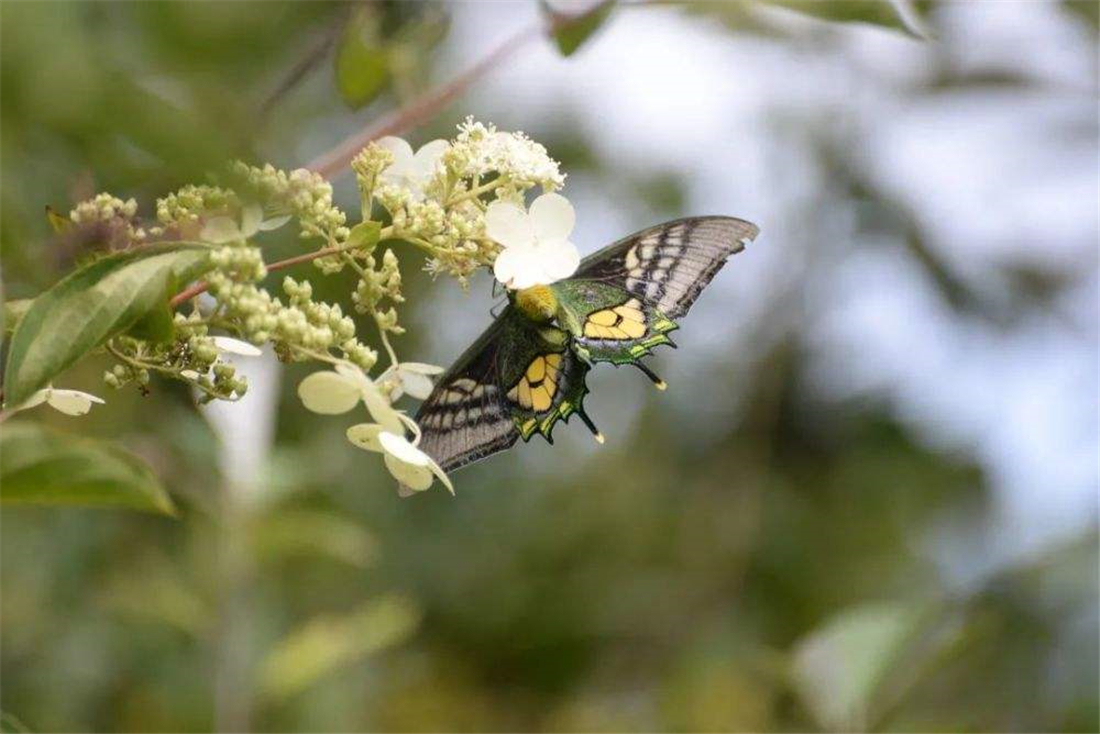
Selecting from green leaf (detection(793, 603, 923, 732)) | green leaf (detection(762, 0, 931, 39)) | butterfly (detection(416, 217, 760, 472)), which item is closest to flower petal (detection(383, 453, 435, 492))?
butterfly (detection(416, 217, 760, 472))

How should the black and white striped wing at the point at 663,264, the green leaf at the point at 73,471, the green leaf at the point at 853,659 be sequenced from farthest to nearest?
the green leaf at the point at 853,659 < the black and white striped wing at the point at 663,264 < the green leaf at the point at 73,471

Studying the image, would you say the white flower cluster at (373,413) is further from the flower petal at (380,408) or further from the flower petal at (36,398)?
the flower petal at (36,398)

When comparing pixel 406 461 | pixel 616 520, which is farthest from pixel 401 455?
pixel 616 520

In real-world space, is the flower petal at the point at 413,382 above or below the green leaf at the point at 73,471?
below

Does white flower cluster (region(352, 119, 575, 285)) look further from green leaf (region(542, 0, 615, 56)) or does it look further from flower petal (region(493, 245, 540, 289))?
green leaf (region(542, 0, 615, 56))

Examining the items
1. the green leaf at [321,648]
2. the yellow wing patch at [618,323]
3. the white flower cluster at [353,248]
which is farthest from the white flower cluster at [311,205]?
the green leaf at [321,648]

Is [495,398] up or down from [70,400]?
down

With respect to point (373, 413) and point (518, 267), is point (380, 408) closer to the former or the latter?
point (373, 413)
